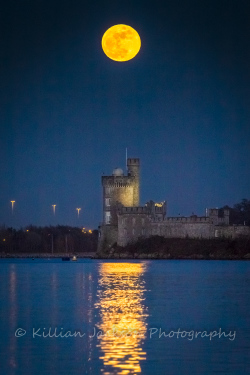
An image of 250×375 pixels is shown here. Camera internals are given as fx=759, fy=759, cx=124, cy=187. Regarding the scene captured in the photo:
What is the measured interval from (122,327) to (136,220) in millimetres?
43501

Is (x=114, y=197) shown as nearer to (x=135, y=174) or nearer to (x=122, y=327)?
(x=135, y=174)

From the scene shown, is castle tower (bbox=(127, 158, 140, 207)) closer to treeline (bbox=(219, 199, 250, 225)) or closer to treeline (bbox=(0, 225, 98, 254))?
treeline (bbox=(219, 199, 250, 225))

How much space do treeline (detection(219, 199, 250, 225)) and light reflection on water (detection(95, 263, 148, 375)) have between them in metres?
52.8

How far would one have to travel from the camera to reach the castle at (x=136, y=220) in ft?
199

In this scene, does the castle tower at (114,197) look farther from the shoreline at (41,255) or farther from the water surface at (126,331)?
the water surface at (126,331)

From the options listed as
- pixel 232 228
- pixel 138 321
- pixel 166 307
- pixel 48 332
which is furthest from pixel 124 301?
pixel 232 228

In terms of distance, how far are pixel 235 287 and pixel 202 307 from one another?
28.4ft

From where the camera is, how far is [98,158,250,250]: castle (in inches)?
2393

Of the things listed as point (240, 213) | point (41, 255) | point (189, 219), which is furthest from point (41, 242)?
point (189, 219)

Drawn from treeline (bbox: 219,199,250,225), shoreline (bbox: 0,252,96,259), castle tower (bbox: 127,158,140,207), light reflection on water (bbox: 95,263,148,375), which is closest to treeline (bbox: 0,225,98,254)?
shoreline (bbox: 0,252,96,259)

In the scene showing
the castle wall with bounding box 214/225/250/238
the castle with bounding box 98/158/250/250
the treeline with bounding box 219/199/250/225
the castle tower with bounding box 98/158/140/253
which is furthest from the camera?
the treeline with bounding box 219/199/250/225

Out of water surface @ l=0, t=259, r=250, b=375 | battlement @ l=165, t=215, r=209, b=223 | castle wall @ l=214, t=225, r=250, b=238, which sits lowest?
water surface @ l=0, t=259, r=250, b=375

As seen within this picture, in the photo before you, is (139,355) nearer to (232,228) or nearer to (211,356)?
(211,356)

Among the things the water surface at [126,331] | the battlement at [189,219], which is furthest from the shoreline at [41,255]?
the water surface at [126,331]
